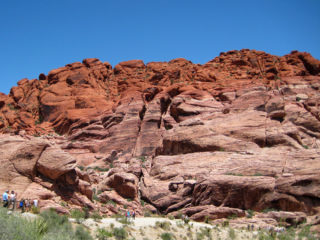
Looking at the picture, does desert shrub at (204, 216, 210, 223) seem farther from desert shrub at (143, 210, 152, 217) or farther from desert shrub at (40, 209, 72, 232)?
desert shrub at (40, 209, 72, 232)

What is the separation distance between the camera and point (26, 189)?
18359mm

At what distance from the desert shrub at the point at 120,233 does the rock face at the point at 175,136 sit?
18.7ft

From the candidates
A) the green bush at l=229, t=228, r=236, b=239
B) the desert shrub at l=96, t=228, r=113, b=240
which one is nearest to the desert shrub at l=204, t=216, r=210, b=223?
the green bush at l=229, t=228, r=236, b=239

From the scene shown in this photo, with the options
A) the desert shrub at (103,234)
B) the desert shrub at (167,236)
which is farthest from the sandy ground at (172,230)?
the desert shrub at (103,234)

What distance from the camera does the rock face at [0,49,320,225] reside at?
72.3 feet

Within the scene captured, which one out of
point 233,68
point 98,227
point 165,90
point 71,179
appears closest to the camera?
point 98,227

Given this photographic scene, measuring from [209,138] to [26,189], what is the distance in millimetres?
19816

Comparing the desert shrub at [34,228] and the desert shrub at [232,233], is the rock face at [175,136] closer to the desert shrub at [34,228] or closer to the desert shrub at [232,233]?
the desert shrub at [232,233]

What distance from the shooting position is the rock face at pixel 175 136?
2205cm

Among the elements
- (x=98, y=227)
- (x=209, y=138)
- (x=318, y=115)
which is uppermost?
(x=318, y=115)

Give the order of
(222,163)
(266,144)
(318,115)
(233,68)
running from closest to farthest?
(222,163), (266,144), (318,115), (233,68)

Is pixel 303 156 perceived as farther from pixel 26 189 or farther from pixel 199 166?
pixel 26 189

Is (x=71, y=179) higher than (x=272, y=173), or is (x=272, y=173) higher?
(x=272, y=173)

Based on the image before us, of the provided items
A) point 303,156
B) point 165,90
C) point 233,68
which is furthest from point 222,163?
point 233,68
